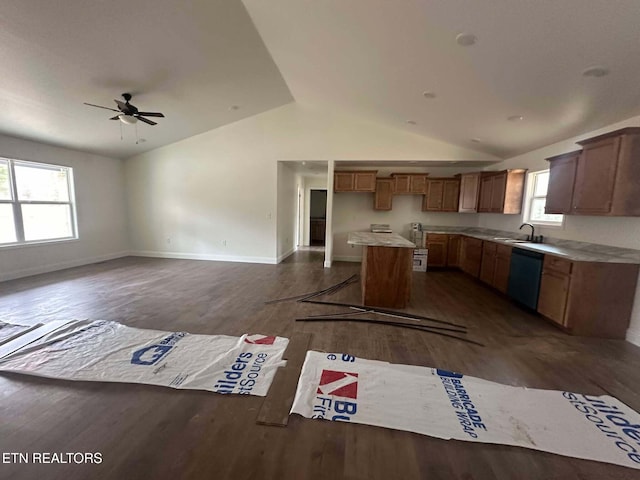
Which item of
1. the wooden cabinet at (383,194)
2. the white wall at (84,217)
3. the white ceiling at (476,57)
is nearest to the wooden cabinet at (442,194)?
the wooden cabinet at (383,194)

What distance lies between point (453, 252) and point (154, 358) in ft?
19.2

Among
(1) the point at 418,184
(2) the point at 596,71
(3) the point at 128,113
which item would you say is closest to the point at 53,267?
Answer: (3) the point at 128,113

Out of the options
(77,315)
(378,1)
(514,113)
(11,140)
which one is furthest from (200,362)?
(11,140)

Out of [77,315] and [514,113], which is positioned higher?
[514,113]

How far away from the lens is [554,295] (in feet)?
10.2

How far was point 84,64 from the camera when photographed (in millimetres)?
3111

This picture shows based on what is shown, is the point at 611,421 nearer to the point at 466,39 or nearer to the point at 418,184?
the point at 466,39

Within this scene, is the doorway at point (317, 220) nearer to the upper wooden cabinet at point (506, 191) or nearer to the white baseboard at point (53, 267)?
the upper wooden cabinet at point (506, 191)

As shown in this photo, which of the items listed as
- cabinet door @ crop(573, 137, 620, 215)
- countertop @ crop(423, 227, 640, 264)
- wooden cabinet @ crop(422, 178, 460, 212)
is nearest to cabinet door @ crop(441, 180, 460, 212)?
wooden cabinet @ crop(422, 178, 460, 212)

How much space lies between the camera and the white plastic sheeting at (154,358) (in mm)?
2012

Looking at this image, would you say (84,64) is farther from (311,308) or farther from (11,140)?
(311,308)

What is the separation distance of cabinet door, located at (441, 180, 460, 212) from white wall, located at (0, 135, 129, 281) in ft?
26.4

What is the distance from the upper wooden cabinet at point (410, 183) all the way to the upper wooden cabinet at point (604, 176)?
2713mm

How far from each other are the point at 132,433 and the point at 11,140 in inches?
236
